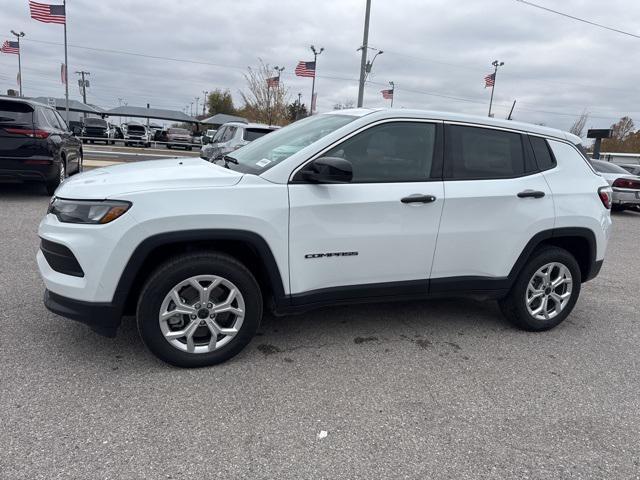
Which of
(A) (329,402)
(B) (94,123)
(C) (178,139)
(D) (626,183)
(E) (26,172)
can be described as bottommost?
(A) (329,402)

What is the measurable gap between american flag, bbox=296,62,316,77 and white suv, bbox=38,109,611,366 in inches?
902

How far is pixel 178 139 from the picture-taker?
3250 cm

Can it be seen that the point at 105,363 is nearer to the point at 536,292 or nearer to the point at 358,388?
the point at 358,388

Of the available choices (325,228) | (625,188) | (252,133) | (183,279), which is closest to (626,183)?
(625,188)

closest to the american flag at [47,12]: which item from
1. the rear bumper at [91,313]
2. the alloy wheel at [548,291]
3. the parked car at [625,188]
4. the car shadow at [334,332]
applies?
the parked car at [625,188]

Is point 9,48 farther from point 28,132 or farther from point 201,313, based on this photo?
point 201,313

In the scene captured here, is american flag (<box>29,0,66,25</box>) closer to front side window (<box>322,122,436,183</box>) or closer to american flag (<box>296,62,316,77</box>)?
american flag (<box>296,62,316,77</box>)

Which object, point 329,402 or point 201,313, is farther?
point 201,313

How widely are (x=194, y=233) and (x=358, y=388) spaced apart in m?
1.43

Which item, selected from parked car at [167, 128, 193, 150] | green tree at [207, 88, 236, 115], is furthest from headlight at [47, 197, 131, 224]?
green tree at [207, 88, 236, 115]

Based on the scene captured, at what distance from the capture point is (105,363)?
324cm

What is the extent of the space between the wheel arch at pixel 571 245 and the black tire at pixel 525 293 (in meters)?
0.06

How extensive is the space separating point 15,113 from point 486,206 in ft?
25.7

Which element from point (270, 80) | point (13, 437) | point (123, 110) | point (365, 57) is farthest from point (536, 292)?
point (123, 110)
